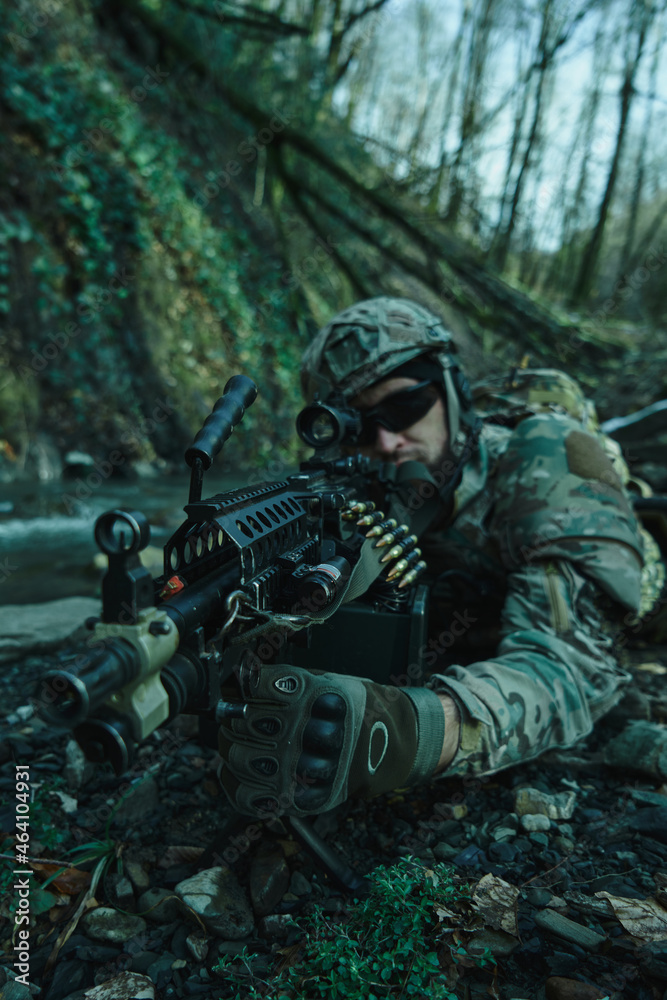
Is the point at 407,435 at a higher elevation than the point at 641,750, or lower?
higher

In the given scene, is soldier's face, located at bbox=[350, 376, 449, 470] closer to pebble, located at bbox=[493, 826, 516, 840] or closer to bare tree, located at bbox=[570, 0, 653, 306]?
pebble, located at bbox=[493, 826, 516, 840]

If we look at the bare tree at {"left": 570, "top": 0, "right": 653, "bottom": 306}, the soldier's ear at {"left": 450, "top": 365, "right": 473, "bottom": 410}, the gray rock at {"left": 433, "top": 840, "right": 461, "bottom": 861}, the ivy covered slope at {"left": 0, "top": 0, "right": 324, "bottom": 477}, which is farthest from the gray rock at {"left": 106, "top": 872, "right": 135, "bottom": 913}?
the bare tree at {"left": 570, "top": 0, "right": 653, "bottom": 306}

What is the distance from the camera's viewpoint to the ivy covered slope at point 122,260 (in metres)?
7.82

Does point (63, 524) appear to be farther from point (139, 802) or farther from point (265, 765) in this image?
point (265, 765)

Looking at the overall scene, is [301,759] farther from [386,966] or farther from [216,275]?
[216,275]

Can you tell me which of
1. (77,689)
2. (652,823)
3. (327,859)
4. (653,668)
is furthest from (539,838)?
(653,668)

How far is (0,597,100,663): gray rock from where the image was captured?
11.6ft

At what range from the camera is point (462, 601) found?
332 cm

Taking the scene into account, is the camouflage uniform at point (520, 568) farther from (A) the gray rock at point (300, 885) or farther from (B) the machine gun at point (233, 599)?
(A) the gray rock at point (300, 885)

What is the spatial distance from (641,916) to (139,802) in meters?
1.66

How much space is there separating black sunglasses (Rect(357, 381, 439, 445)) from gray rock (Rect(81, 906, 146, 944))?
2.14 metres

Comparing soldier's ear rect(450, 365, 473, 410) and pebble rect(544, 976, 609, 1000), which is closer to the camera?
pebble rect(544, 976, 609, 1000)

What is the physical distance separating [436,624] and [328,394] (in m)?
1.43

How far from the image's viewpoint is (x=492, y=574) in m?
3.14
